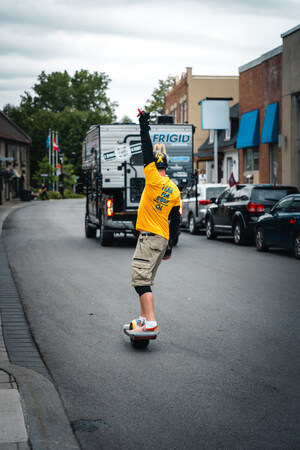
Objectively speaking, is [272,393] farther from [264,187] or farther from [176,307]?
[264,187]

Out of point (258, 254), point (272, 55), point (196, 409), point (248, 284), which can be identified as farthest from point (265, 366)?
point (272, 55)

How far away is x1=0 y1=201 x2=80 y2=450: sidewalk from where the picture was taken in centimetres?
404

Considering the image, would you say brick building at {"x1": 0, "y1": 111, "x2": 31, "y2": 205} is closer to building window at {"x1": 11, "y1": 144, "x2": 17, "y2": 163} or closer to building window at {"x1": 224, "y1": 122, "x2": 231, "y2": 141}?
building window at {"x1": 11, "y1": 144, "x2": 17, "y2": 163}

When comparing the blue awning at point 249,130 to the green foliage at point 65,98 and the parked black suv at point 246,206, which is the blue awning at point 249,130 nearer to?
the parked black suv at point 246,206

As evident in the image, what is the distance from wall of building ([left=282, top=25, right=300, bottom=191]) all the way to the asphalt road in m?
15.4

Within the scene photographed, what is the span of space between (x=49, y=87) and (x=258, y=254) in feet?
305

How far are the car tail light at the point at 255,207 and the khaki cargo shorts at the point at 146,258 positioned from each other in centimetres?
1220

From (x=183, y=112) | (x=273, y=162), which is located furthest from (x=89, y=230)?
(x=183, y=112)

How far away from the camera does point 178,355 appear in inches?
249

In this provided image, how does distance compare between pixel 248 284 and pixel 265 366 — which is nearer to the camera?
pixel 265 366

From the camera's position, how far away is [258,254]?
53.7 ft

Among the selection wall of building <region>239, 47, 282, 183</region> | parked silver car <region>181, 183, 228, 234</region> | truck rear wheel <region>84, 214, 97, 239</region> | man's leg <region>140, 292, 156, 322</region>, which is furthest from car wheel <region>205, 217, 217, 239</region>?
man's leg <region>140, 292, 156, 322</region>

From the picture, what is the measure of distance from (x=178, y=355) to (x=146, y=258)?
38.3 inches

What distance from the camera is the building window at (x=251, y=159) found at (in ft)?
111
